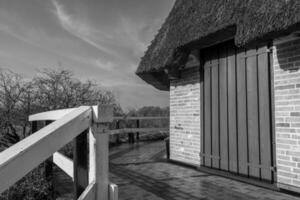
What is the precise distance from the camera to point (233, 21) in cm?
418

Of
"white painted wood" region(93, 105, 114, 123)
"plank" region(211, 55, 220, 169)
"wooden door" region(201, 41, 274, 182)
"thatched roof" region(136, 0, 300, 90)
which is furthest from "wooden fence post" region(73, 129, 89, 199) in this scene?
"plank" region(211, 55, 220, 169)

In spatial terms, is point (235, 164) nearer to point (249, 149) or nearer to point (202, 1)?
point (249, 149)

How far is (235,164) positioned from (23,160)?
13.5ft

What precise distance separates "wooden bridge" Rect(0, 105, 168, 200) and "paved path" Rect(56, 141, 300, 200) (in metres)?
2.10

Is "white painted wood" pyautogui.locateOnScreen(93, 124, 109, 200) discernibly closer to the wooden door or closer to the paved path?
the paved path

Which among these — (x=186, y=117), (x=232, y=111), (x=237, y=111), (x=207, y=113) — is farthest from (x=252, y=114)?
(x=186, y=117)

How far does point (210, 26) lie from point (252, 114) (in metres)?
1.59

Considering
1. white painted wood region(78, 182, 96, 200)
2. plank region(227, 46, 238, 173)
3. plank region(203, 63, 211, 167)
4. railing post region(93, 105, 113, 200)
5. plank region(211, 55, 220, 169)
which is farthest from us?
plank region(203, 63, 211, 167)

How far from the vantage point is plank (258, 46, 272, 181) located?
160 inches

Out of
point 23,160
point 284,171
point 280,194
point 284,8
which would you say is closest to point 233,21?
point 284,8

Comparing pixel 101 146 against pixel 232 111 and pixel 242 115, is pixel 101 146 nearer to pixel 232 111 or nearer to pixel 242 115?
pixel 242 115

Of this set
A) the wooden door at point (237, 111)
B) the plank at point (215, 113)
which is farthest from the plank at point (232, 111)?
the plank at point (215, 113)

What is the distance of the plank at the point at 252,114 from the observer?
427 centimetres

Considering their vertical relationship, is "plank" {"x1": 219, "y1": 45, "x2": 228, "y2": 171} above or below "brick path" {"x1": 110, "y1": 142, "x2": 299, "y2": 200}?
above
